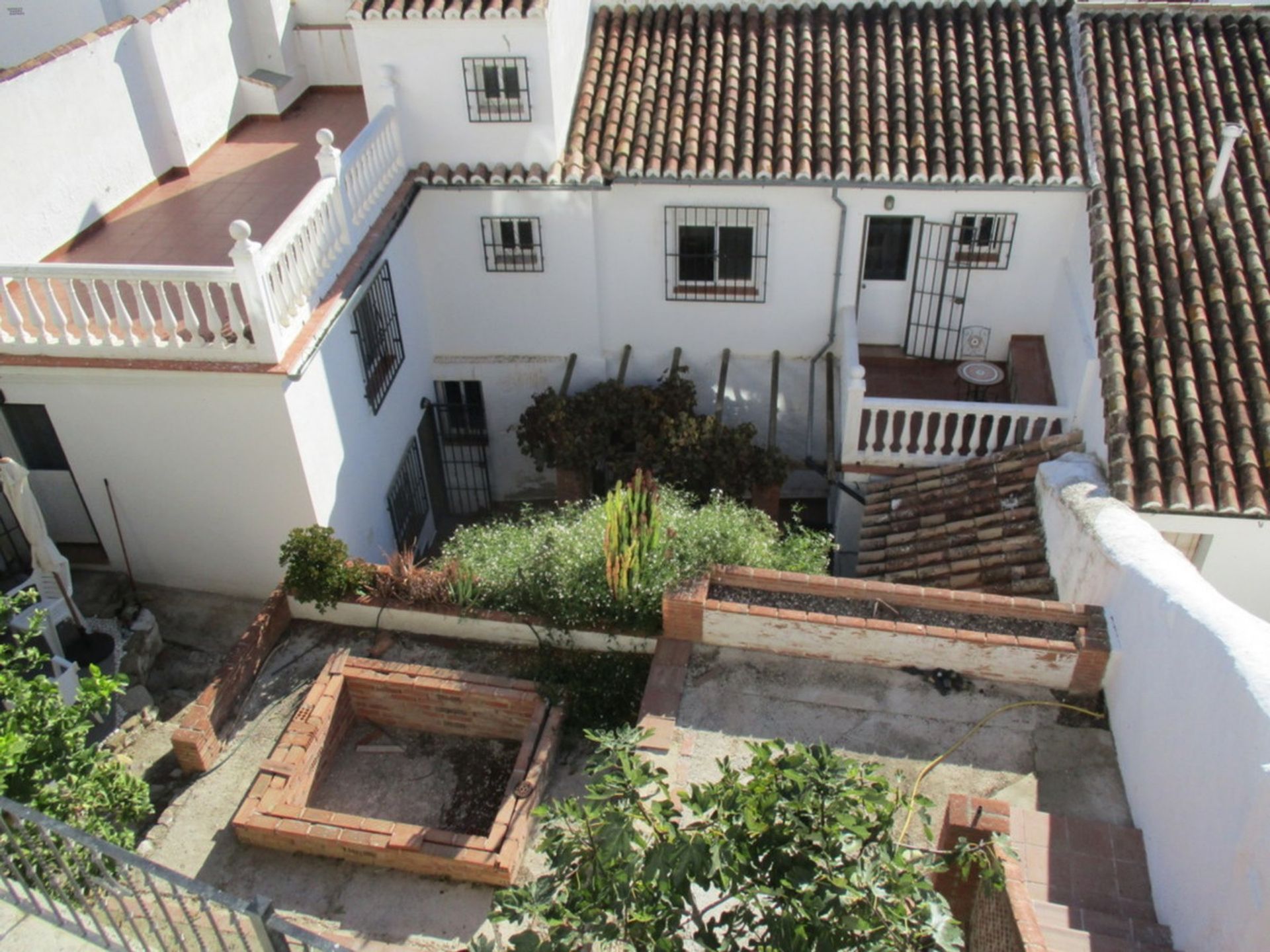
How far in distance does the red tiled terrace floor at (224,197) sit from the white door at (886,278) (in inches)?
272

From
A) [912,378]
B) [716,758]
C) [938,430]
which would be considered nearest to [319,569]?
[716,758]

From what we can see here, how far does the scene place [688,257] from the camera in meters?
13.3

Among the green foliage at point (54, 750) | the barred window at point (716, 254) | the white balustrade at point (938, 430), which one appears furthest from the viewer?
the barred window at point (716, 254)

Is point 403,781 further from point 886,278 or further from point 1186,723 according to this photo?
point 886,278

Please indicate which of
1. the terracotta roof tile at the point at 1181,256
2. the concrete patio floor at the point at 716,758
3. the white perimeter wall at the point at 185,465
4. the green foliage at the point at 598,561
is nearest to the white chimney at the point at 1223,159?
the terracotta roof tile at the point at 1181,256

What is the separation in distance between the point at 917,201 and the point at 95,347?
29.3 ft

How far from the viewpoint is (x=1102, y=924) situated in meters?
6.71

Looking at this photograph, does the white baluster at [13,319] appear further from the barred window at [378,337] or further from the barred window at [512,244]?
the barred window at [512,244]

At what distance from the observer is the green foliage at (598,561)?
905 centimetres

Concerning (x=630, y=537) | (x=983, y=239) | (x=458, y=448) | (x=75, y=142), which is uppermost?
(x=75, y=142)

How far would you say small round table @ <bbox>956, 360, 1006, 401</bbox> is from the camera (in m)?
12.4

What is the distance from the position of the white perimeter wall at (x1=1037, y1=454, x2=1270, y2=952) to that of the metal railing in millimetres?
4776

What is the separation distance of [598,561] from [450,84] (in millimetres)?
6215

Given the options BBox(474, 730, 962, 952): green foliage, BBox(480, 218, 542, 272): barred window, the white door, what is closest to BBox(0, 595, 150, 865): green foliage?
BBox(474, 730, 962, 952): green foliage
